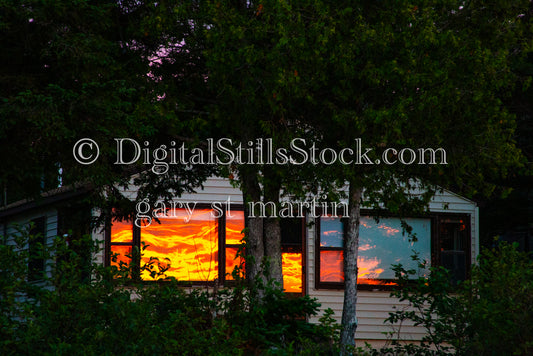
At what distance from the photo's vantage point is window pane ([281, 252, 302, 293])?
58.8 feet

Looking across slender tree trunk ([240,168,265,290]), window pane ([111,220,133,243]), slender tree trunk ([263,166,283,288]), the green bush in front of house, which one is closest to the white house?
window pane ([111,220,133,243])

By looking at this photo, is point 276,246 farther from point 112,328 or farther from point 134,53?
point 112,328

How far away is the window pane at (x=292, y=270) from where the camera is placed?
17.9m

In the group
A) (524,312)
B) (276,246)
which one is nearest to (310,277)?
(276,246)

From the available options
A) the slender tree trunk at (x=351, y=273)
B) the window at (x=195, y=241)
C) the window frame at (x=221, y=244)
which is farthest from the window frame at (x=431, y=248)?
the slender tree trunk at (x=351, y=273)

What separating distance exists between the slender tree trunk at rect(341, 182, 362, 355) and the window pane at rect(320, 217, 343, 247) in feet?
20.7

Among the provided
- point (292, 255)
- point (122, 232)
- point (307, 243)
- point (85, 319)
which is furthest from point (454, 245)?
point (85, 319)

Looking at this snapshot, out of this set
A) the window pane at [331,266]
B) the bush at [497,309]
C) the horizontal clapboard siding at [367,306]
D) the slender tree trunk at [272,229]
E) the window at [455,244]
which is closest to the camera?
the bush at [497,309]

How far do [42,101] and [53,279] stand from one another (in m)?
3.43

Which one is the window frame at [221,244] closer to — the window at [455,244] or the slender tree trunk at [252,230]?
the window at [455,244]

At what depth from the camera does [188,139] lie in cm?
1180

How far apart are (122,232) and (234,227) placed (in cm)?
273

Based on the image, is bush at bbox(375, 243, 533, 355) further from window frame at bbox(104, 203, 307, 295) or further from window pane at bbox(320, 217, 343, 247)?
window pane at bbox(320, 217, 343, 247)

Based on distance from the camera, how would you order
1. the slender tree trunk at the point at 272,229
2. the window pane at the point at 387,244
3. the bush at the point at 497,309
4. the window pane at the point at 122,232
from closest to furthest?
the bush at the point at 497,309 < the slender tree trunk at the point at 272,229 < the window pane at the point at 122,232 < the window pane at the point at 387,244
